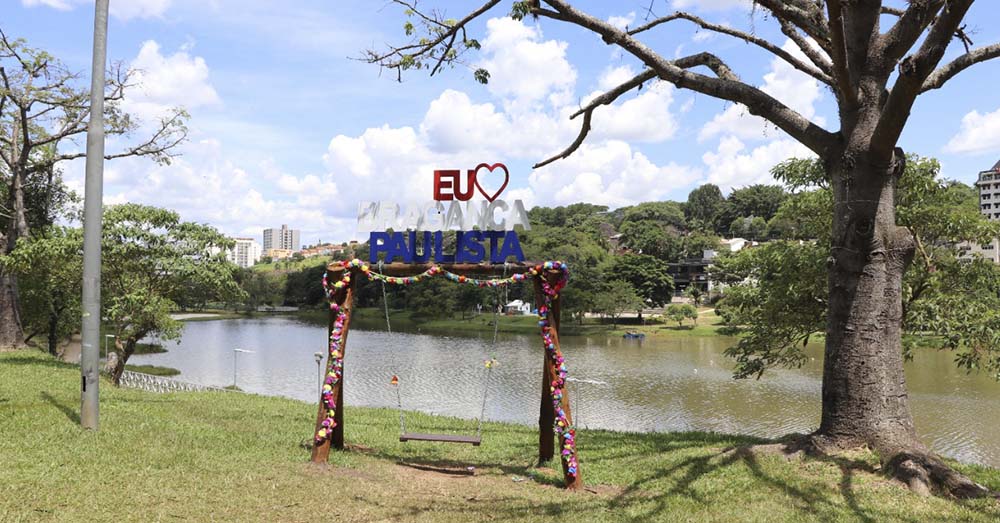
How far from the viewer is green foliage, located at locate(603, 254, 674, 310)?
5356cm

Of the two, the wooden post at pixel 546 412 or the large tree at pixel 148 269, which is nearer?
the wooden post at pixel 546 412

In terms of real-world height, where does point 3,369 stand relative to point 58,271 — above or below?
below

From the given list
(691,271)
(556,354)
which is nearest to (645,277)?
(691,271)

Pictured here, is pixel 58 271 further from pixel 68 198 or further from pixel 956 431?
pixel 956 431

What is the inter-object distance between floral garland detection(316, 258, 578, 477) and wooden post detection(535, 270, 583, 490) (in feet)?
0.09

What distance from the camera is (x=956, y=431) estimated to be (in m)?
16.6

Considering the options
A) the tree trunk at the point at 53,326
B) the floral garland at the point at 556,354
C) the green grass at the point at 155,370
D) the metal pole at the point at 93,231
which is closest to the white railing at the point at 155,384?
the tree trunk at the point at 53,326

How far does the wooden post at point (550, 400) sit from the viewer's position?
22.2ft

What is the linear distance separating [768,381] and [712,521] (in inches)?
817

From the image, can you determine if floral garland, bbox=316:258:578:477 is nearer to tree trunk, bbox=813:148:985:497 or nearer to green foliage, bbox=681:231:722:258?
tree trunk, bbox=813:148:985:497

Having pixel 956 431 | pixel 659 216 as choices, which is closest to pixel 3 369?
pixel 956 431

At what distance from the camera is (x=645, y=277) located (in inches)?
2116

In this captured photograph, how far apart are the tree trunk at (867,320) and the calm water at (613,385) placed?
15.2 ft

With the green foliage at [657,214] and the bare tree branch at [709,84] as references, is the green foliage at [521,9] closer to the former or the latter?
the bare tree branch at [709,84]
